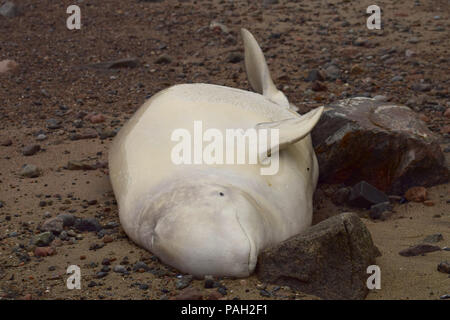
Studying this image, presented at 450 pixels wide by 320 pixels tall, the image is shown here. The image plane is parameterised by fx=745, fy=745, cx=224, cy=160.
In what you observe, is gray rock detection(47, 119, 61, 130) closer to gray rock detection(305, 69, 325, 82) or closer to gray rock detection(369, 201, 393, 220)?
gray rock detection(305, 69, 325, 82)

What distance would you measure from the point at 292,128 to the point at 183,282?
1.30 m

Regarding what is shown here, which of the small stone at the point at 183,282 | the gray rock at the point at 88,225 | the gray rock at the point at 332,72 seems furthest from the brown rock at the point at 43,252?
the gray rock at the point at 332,72

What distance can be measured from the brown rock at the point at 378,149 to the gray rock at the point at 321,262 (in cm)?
177

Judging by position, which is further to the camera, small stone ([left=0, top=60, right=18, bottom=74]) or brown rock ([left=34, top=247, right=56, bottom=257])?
small stone ([left=0, top=60, right=18, bottom=74])

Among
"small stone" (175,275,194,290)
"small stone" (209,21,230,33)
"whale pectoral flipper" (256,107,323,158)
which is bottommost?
"small stone" (175,275,194,290)

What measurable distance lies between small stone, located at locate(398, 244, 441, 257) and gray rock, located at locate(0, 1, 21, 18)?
8065mm

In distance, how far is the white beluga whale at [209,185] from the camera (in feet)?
12.4

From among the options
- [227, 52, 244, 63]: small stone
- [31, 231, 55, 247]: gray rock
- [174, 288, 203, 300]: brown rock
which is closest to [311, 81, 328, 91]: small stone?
[227, 52, 244, 63]: small stone


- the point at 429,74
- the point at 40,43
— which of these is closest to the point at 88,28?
the point at 40,43

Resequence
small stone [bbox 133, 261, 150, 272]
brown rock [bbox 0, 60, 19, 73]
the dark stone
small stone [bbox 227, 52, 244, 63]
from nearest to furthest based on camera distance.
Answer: small stone [bbox 133, 261, 150, 272] < the dark stone < small stone [bbox 227, 52, 244, 63] < brown rock [bbox 0, 60, 19, 73]

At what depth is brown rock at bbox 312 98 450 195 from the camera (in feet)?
18.1

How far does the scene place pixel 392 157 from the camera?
560cm

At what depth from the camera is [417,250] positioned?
436 centimetres
